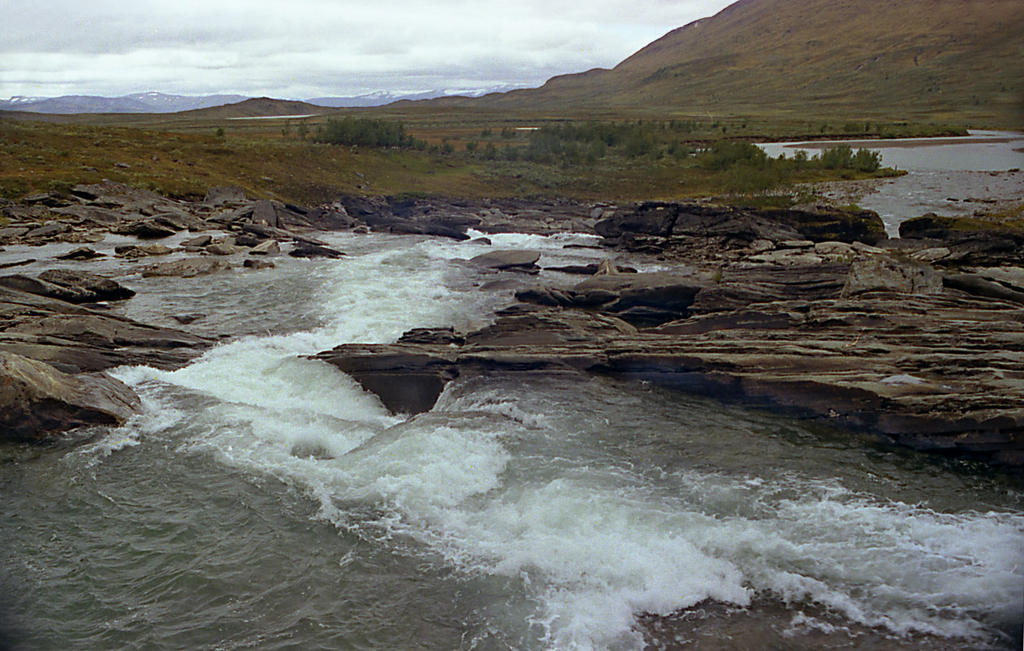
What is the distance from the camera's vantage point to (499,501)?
10.3 metres

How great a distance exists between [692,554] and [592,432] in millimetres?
4198

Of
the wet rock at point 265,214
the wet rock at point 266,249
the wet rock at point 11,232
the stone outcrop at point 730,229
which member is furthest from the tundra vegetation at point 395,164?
the stone outcrop at point 730,229

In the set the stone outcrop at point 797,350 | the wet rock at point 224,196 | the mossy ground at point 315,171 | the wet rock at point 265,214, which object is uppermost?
the mossy ground at point 315,171

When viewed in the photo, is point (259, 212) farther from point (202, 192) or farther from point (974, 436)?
point (974, 436)

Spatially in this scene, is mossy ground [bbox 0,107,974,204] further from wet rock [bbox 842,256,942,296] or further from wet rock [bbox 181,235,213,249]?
wet rock [bbox 842,256,942,296]

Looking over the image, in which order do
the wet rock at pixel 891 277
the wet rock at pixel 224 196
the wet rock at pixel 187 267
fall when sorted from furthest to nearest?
the wet rock at pixel 224 196 < the wet rock at pixel 187 267 < the wet rock at pixel 891 277

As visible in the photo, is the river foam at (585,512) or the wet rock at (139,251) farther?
the wet rock at (139,251)

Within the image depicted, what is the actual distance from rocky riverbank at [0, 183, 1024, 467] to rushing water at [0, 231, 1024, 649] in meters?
0.63

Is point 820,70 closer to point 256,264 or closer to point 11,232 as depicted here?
point 256,264

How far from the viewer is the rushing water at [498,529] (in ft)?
24.7

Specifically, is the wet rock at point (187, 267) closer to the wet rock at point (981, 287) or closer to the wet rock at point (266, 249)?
the wet rock at point (266, 249)

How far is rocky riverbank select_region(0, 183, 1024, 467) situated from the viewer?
12031 millimetres

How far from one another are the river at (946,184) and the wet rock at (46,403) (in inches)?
1220

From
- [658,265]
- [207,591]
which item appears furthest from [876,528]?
[658,265]
